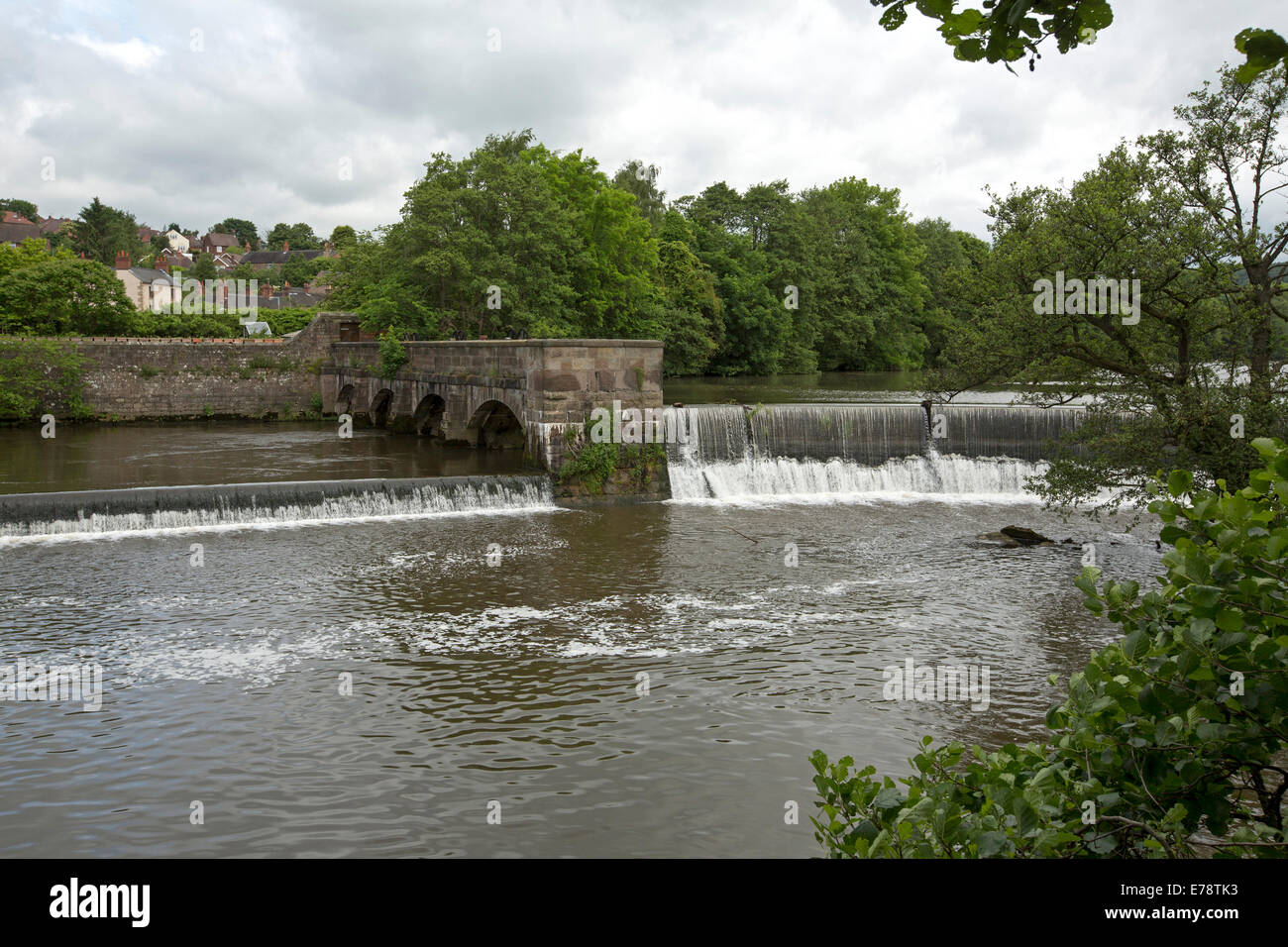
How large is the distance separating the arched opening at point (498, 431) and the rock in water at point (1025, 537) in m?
14.0

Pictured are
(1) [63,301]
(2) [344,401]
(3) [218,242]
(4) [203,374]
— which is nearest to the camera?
(2) [344,401]

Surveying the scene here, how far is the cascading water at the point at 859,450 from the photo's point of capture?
2316 cm

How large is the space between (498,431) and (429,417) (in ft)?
13.1

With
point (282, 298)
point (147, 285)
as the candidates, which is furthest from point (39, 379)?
point (282, 298)

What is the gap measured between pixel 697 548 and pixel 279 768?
941 centimetres

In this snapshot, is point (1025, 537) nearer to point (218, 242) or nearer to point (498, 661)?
point (498, 661)

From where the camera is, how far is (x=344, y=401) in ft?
123

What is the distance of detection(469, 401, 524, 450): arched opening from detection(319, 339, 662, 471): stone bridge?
3 centimetres

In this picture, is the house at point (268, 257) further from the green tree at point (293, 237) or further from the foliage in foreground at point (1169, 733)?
the foliage in foreground at point (1169, 733)

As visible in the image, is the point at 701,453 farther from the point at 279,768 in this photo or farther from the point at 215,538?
the point at 279,768

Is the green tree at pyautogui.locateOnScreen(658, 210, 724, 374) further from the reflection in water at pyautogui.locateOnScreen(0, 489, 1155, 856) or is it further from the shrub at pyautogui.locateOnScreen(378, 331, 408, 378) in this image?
the reflection in water at pyautogui.locateOnScreen(0, 489, 1155, 856)

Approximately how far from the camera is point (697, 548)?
1684 centimetres

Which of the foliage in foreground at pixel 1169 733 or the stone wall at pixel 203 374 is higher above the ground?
the stone wall at pixel 203 374

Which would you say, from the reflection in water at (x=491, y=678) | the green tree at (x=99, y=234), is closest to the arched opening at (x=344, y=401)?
the reflection in water at (x=491, y=678)
